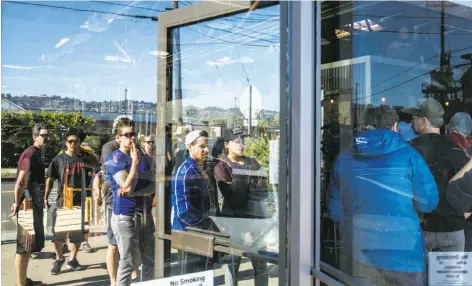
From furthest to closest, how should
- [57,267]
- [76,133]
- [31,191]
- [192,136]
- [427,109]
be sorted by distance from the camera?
[427,109] → [192,136] → [76,133] → [57,267] → [31,191]

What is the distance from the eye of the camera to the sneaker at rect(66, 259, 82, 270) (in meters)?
2.48

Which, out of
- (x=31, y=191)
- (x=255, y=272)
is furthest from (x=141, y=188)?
(x=255, y=272)

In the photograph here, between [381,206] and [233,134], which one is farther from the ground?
[233,134]

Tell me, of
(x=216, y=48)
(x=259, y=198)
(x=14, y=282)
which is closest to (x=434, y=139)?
(x=259, y=198)

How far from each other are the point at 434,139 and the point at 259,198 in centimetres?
123

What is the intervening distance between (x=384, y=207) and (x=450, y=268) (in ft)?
1.45

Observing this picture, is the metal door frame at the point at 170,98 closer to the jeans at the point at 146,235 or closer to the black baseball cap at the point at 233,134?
the jeans at the point at 146,235

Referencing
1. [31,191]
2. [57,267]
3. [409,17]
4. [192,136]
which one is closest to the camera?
[31,191]

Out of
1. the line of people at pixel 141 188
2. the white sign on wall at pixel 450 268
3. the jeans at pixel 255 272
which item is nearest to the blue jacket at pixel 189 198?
the line of people at pixel 141 188

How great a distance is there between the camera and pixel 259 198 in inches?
102

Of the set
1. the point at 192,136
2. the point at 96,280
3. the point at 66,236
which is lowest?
the point at 96,280

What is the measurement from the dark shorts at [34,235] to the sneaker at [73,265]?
0.17 m

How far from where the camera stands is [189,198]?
2.78 meters

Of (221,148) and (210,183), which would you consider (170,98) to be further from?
(210,183)
